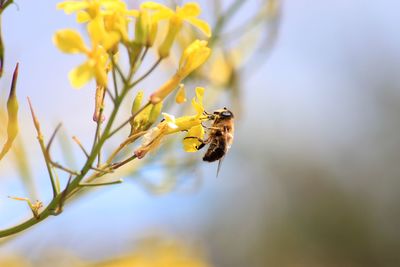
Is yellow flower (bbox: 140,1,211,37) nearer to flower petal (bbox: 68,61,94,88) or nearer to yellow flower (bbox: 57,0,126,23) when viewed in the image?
yellow flower (bbox: 57,0,126,23)

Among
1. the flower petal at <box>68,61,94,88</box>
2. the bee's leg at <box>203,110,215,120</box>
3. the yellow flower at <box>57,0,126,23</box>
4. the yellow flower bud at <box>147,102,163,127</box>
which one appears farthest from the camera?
the bee's leg at <box>203,110,215,120</box>

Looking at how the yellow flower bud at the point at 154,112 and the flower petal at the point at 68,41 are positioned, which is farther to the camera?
the yellow flower bud at the point at 154,112

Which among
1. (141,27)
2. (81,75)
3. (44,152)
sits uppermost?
(141,27)

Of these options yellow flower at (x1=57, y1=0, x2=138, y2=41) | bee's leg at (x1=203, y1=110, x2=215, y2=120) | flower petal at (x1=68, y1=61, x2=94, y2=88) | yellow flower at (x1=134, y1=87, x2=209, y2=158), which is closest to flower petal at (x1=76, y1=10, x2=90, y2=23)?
yellow flower at (x1=57, y1=0, x2=138, y2=41)

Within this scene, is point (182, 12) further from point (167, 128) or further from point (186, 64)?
point (167, 128)

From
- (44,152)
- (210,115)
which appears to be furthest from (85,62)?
(210,115)

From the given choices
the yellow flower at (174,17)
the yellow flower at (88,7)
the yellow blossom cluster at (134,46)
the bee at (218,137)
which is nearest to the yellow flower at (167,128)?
the yellow blossom cluster at (134,46)

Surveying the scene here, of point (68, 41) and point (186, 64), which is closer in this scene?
point (68, 41)

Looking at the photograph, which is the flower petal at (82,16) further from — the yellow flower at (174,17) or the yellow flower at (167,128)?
the yellow flower at (167,128)
